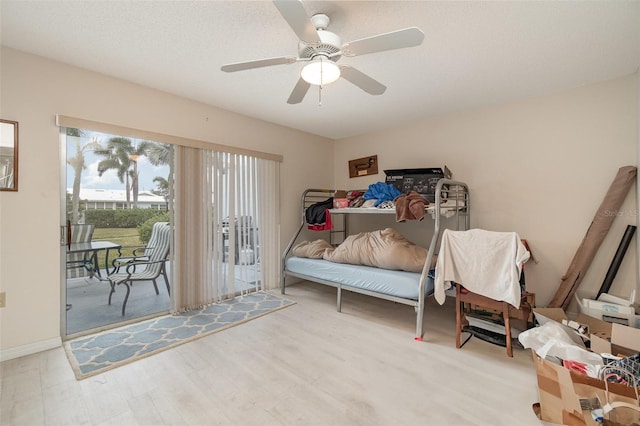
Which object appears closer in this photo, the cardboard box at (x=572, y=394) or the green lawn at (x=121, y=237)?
the cardboard box at (x=572, y=394)

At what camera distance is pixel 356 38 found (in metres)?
1.95

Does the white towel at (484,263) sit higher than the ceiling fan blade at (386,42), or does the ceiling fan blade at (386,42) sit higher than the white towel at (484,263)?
the ceiling fan blade at (386,42)

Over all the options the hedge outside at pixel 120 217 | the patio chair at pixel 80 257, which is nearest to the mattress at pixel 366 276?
the hedge outside at pixel 120 217

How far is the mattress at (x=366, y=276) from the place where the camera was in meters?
2.53

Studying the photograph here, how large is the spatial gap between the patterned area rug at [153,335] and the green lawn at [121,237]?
0.79 meters

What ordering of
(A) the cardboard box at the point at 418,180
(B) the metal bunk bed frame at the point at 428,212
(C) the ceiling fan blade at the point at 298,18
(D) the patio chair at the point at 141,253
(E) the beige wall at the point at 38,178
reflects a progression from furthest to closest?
(A) the cardboard box at the point at 418,180
(D) the patio chair at the point at 141,253
(B) the metal bunk bed frame at the point at 428,212
(E) the beige wall at the point at 38,178
(C) the ceiling fan blade at the point at 298,18

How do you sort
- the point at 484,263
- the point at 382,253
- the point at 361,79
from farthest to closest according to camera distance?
1. the point at 382,253
2. the point at 484,263
3. the point at 361,79

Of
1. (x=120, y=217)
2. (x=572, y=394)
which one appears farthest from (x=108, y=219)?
(x=572, y=394)

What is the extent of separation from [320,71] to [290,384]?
6.60 ft

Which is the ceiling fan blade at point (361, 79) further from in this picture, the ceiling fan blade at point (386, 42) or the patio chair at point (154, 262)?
the patio chair at point (154, 262)

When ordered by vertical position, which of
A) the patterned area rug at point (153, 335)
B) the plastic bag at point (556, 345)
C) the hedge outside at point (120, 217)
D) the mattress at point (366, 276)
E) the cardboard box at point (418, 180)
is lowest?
the patterned area rug at point (153, 335)

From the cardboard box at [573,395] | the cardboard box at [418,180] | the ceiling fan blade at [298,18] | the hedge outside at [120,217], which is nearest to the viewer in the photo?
the ceiling fan blade at [298,18]

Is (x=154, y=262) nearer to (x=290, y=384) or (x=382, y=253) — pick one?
(x=290, y=384)

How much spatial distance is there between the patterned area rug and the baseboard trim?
87 millimetres
